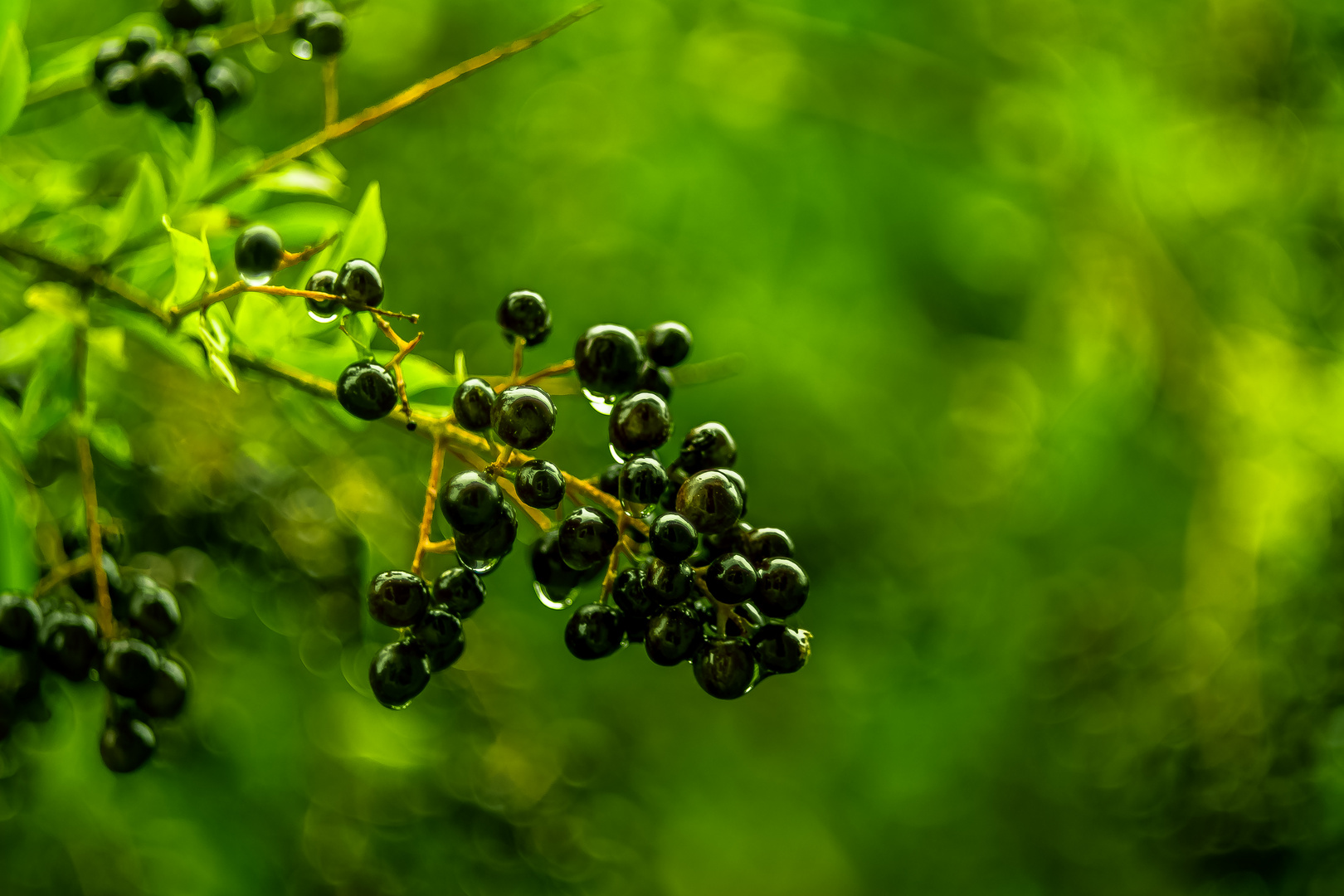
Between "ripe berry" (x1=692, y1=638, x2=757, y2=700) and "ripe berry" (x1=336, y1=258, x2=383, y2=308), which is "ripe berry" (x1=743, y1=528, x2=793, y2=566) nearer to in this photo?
"ripe berry" (x1=692, y1=638, x2=757, y2=700)

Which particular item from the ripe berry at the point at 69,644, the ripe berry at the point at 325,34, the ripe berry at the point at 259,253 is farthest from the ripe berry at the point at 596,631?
the ripe berry at the point at 325,34

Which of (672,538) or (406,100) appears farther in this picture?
(406,100)

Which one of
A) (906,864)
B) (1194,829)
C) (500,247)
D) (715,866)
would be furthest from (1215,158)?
(715,866)

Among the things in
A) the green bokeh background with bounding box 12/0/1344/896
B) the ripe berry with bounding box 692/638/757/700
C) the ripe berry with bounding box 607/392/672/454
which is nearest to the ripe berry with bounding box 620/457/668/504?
the ripe berry with bounding box 607/392/672/454

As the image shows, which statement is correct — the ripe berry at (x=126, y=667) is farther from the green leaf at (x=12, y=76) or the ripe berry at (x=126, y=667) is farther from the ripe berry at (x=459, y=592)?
the green leaf at (x=12, y=76)

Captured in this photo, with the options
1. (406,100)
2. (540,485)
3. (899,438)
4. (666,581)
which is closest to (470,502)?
(540,485)

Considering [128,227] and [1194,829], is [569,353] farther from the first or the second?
[1194,829]

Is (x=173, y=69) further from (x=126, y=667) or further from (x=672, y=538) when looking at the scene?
(x=672, y=538)

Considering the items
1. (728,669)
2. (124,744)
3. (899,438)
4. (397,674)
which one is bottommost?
(899,438)
